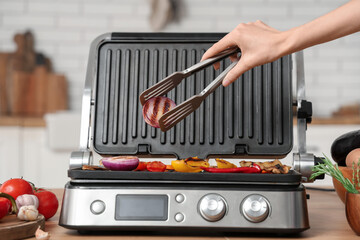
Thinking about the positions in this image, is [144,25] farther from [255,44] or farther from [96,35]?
[255,44]

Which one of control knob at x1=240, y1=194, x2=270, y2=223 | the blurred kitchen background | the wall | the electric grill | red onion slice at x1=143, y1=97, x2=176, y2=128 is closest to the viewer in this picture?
control knob at x1=240, y1=194, x2=270, y2=223

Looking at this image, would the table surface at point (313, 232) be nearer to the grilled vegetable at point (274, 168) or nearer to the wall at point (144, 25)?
the grilled vegetable at point (274, 168)

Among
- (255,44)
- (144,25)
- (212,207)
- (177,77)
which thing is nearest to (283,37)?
(255,44)

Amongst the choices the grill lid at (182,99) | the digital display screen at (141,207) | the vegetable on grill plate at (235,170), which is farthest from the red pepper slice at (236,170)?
the grill lid at (182,99)

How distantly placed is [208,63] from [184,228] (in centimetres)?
34

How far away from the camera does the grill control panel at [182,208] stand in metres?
0.78

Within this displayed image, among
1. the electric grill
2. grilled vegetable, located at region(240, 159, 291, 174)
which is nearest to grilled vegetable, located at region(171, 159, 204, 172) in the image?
grilled vegetable, located at region(240, 159, 291, 174)

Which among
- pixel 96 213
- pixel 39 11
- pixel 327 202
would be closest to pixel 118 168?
pixel 96 213

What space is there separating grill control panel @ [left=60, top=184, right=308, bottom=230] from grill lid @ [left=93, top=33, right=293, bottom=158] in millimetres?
316

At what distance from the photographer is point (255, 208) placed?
777mm

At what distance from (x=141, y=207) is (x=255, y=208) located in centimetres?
20

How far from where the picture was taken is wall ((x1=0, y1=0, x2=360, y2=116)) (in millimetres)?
3160

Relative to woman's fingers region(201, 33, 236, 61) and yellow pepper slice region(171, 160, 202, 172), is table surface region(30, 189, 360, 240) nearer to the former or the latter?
yellow pepper slice region(171, 160, 202, 172)

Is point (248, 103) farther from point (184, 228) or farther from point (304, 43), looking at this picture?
point (184, 228)
